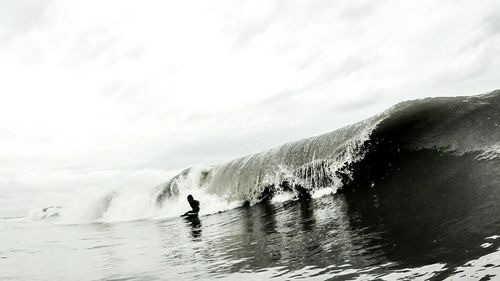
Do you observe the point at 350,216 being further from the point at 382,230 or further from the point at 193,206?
the point at 193,206

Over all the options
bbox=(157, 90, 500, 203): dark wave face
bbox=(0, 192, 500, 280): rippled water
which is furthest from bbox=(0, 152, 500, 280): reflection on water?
bbox=(157, 90, 500, 203): dark wave face

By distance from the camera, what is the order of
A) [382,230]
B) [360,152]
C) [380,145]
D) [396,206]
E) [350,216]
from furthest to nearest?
1. [360,152]
2. [380,145]
3. [350,216]
4. [396,206]
5. [382,230]

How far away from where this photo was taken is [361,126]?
42.5ft

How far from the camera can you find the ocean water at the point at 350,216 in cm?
449

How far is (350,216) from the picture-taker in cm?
780

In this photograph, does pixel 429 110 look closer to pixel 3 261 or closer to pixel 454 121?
pixel 454 121

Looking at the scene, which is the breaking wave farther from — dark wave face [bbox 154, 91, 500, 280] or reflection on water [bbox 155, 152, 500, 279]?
reflection on water [bbox 155, 152, 500, 279]

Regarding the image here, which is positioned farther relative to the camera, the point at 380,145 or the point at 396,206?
the point at 380,145

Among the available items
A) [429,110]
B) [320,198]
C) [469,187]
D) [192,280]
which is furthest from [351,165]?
[192,280]

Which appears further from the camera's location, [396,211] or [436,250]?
[396,211]

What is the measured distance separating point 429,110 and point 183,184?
1252 cm

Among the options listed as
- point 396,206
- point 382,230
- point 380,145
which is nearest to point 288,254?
point 382,230

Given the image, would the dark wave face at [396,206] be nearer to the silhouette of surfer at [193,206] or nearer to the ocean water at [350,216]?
the ocean water at [350,216]

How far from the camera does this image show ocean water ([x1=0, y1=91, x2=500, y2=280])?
4488 mm
